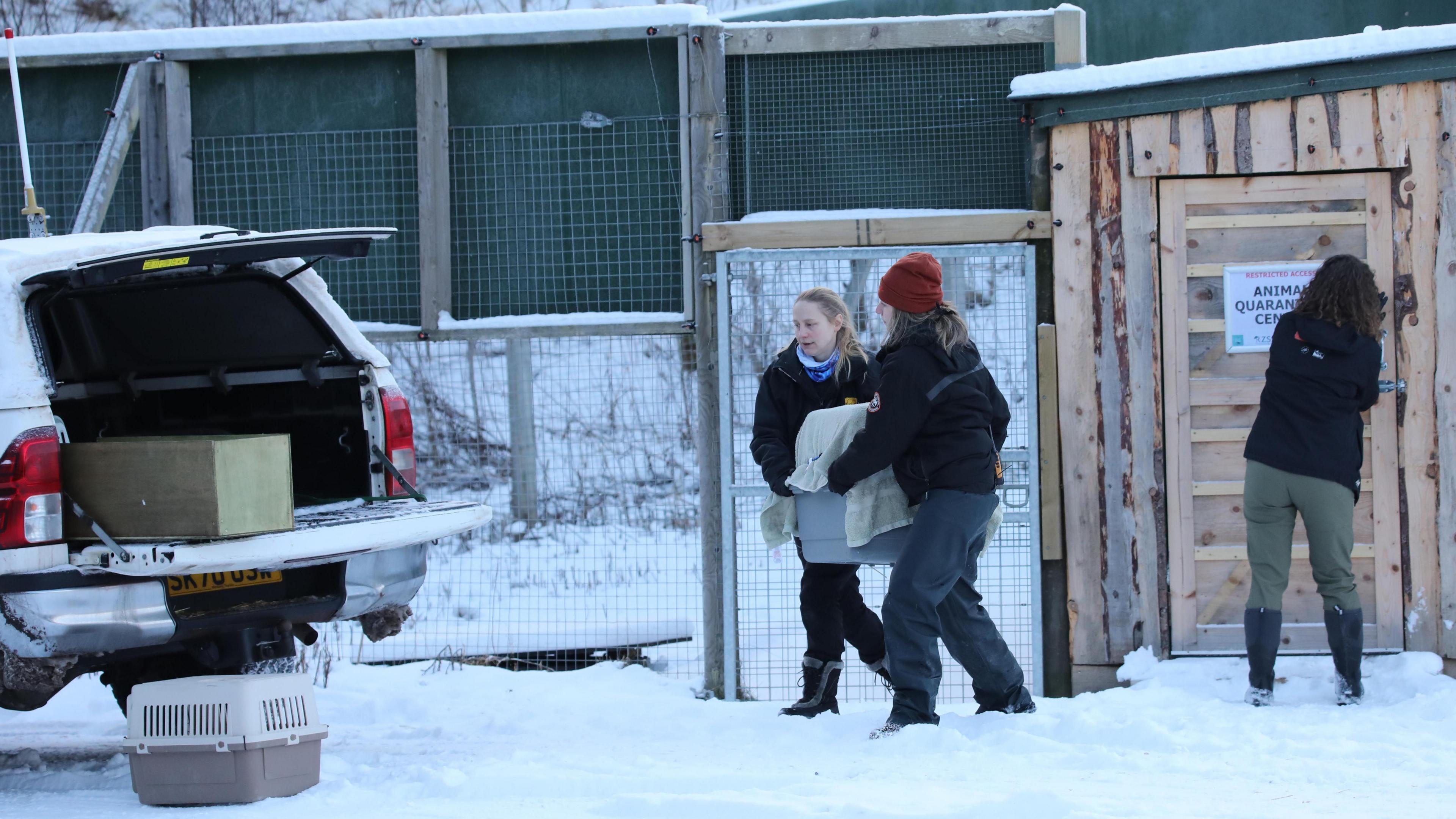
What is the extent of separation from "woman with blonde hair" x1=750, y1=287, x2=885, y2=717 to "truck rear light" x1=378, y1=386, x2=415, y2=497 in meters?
1.36

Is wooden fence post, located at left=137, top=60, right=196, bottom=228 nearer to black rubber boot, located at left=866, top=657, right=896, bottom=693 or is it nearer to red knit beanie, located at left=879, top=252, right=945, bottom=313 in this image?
red knit beanie, located at left=879, top=252, right=945, bottom=313

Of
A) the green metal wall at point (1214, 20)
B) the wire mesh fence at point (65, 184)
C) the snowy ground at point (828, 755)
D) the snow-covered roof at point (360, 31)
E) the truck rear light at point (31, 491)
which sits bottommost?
the snowy ground at point (828, 755)

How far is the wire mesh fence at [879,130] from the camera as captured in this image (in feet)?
19.6

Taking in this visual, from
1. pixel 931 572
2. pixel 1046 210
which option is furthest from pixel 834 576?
pixel 1046 210

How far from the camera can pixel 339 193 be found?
6410 millimetres

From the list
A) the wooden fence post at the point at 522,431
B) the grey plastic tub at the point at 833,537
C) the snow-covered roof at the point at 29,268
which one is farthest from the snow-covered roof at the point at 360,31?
the grey plastic tub at the point at 833,537

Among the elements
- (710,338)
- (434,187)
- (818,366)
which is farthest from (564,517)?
(818,366)

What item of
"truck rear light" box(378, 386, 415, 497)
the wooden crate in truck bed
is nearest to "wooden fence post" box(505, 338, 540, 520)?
"truck rear light" box(378, 386, 415, 497)

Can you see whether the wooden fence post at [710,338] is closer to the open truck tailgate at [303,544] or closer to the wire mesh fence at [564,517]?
the wire mesh fence at [564,517]

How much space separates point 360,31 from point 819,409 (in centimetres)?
314

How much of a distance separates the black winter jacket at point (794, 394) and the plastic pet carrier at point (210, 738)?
2054 millimetres

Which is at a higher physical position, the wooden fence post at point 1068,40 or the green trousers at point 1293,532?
the wooden fence post at point 1068,40

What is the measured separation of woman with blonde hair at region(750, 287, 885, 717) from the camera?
16.3 feet

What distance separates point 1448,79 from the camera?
5355 mm
